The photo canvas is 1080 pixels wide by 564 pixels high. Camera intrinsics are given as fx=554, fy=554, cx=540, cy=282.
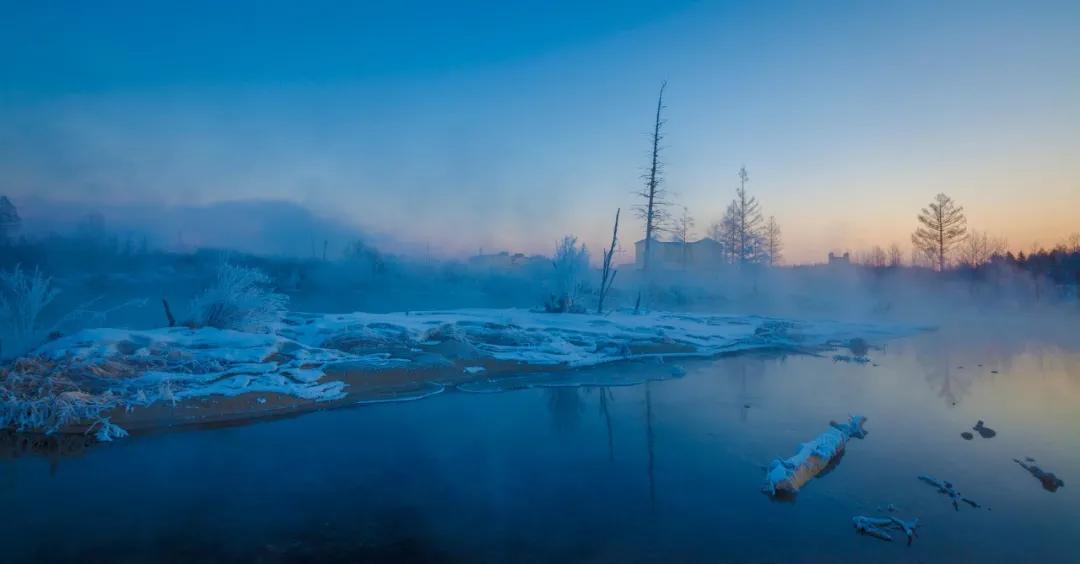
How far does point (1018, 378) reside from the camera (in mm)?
13117

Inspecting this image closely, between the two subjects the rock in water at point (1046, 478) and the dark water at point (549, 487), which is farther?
the rock in water at point (1046, 478)

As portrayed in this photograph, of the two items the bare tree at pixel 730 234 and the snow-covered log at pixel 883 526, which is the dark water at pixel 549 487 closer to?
the snow-covered log at pixel 883 526

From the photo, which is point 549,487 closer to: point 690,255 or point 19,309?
point 19,309

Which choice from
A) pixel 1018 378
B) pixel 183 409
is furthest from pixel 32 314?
pixel 1018 378

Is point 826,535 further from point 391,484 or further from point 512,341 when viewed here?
point 512,341

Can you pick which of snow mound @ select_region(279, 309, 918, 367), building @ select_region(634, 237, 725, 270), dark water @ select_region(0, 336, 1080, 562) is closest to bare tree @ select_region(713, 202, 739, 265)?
building @ select_region(634, 237, 725, 270)

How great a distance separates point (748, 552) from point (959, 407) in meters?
7.91

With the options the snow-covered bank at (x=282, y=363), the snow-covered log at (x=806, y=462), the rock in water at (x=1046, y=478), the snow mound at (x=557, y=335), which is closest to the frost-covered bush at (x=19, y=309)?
the snow-covered bank at (x=282, y=363)

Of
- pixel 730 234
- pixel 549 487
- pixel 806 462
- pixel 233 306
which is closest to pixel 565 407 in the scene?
pixel 549 487

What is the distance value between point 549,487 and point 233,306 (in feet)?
30.7

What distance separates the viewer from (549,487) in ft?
20.2

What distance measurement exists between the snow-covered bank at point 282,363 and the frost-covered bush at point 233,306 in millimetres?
644

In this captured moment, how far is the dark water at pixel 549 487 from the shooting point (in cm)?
483

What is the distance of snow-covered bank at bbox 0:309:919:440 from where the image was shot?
8.08 metres
